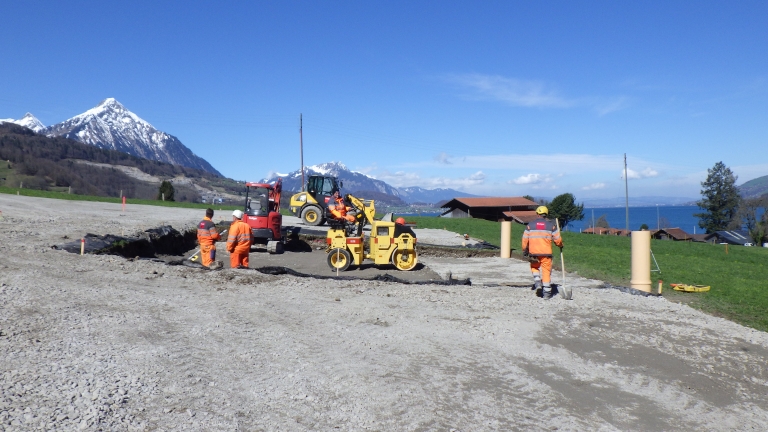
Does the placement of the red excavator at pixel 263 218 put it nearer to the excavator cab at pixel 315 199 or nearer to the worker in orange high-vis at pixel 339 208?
the worker in orange high-vis at pixel 339 208

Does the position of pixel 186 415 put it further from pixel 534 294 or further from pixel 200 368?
pixel 534 294

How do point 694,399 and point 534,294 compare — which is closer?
point 694,399

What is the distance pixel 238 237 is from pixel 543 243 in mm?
6380

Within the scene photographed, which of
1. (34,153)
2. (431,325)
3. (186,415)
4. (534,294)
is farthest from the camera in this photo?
(34,153)

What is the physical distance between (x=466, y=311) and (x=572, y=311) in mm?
1830

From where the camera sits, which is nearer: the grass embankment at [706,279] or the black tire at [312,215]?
the grass embankment at [706,279]

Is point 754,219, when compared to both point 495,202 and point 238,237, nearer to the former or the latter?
point 495,202

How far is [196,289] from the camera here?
908cm

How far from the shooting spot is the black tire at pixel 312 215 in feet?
90.7

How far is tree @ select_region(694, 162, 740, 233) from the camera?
8881cm

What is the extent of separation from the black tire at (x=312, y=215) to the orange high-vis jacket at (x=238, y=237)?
15.4 metres

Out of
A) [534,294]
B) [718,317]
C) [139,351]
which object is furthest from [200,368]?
[718,317]

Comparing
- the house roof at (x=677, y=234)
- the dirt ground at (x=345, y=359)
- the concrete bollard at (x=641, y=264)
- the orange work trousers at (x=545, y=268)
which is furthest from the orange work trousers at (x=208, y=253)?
the house roof at (x=677, y=234)

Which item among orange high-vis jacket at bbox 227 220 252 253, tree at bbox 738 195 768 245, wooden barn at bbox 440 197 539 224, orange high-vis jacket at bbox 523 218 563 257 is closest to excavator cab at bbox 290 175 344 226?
orange high-vis jacket at bbox 227 220 252 253
